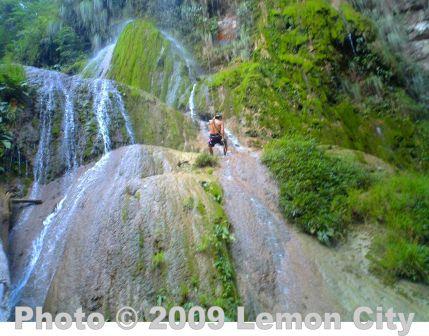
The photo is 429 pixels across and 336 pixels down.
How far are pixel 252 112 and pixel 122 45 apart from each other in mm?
7976

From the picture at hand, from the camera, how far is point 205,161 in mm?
8883

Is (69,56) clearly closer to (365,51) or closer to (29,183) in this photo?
(29,183)

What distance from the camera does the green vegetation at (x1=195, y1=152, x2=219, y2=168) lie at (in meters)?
8.84

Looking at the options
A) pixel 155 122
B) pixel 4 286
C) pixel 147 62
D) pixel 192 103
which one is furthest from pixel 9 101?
pixel 147 62

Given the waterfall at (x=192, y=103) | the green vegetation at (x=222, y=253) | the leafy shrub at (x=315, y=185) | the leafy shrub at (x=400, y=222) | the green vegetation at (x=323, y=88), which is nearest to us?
the green vegetation at (x=222, y=253)

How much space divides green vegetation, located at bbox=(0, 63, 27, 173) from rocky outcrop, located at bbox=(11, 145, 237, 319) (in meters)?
2.08

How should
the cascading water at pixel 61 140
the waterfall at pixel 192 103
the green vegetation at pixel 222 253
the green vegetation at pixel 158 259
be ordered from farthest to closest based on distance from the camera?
the waterfall at pixel 192 103
the cascading water at pixel 61 140
the green vegetation at pixel 158 259
the green vegetation at pixel 222 253

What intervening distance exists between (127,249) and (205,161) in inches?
126

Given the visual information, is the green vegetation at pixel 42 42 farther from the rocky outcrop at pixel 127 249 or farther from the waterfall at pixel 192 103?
the rocky outcrop at pixel 127 249

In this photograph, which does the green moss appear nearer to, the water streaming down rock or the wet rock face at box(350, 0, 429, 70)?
the water streaming down rock

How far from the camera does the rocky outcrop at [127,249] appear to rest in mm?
5840

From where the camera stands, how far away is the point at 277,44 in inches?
494

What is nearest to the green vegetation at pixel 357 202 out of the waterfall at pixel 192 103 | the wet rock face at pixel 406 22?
the waterfall at pixel 192 103

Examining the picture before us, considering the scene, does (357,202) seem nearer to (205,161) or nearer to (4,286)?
(205,161)
